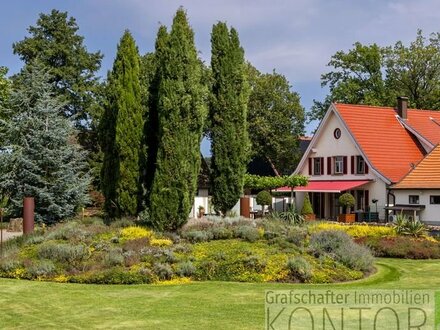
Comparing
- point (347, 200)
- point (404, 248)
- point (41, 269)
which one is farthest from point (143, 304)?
point (347, 200)

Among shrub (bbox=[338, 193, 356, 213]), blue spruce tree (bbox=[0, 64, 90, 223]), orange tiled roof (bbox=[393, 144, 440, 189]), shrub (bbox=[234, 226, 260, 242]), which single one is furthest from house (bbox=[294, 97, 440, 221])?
shrub (bbox=[234, 226, 260, 242])

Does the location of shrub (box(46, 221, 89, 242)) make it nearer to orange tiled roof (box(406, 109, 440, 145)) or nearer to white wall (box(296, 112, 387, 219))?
white wall (box(296, 112, 387, 219))

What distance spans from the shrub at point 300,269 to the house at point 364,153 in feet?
84.9

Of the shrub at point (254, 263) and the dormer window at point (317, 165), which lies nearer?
the shrub at point (254, 263)

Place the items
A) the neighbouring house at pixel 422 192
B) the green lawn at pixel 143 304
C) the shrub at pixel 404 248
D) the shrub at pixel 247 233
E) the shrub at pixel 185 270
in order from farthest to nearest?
the neighbouring house at pixel 422 192, the shrub at pixel 404 248, the shrub at pixel 247 233, the shrub at pixel 185 270, the green lawn at pixel 143 304

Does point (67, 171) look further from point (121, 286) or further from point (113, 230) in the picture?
point (121, 286)

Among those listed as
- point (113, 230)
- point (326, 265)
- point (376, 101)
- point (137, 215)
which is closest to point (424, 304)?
point (326, 265)

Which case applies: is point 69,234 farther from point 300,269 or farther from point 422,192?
point 422,192

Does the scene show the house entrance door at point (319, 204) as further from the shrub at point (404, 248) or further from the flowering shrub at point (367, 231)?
the shrub at point (404, 248)

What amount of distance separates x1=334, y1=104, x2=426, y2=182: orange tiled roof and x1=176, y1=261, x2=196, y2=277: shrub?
2857cm

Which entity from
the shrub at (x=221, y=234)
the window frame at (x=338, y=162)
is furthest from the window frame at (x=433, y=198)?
the shrub at (x=221, y=234)

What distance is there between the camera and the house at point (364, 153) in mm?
41219

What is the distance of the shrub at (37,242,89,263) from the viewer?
15234 mm

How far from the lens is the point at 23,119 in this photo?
1303 inches
